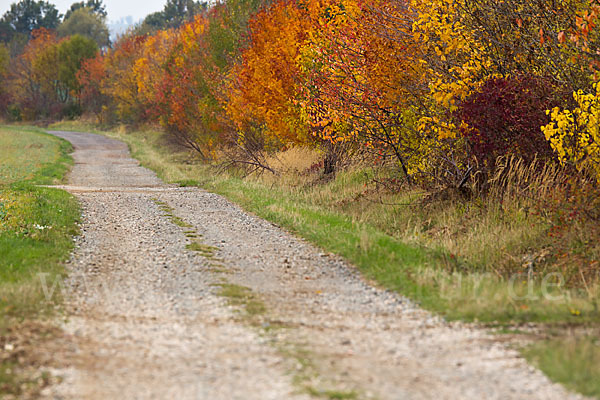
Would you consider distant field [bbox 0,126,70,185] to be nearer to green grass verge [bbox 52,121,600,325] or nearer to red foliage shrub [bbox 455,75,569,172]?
green grass verge [bbox 52,121,600,325]

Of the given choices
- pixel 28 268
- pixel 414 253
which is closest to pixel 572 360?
pixel 414 253

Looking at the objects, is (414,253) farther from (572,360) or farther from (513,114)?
(572,360)

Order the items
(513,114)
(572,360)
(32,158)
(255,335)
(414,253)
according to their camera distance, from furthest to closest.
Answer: (32,158)
(513,114)
(414,253)
(255,335)
(572,360)

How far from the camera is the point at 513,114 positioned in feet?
36.7

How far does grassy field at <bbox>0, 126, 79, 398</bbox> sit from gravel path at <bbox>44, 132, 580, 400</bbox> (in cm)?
23

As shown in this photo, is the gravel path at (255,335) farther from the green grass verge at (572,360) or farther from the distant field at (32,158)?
the distant field at (32,158)

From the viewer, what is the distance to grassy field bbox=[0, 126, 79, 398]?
5093 millimetres

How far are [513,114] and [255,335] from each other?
23.0 ft

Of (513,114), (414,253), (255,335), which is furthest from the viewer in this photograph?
(513,114)

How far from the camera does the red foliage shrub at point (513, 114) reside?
11023 millimetres

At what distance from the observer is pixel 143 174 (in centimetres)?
2394

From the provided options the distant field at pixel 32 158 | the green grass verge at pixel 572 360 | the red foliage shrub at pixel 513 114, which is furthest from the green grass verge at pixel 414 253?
the distant field at pixel 32 158

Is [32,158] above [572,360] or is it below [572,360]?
below

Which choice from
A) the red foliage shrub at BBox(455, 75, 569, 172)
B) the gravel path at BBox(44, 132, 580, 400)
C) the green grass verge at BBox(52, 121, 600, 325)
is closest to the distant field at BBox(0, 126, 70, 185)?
the green grass verge at BBox(52, 121, 600, 325)
